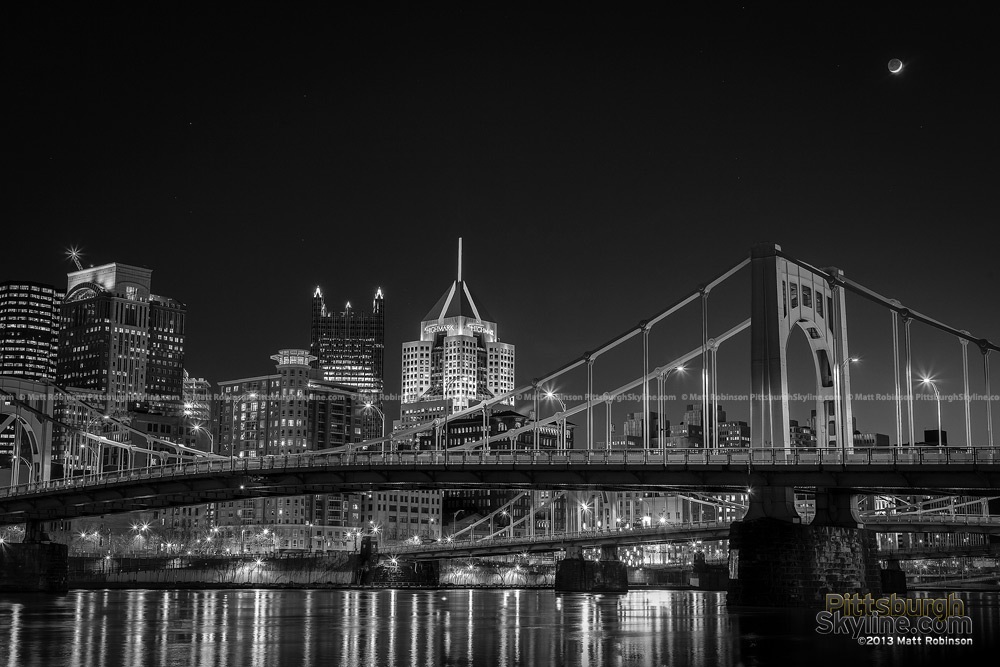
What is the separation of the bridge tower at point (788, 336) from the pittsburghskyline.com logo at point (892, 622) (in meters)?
10.8

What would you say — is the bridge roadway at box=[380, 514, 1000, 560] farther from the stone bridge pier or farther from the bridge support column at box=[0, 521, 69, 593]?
the bridge support column at box=[0, 521, 69, 593]

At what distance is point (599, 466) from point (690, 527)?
170 feet

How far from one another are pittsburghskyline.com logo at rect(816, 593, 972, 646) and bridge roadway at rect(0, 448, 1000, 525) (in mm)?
6853

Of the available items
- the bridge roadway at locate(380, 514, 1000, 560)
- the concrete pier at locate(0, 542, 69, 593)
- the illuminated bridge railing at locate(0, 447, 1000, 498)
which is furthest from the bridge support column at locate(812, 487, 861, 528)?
the concrete pier at locate(0, 542, 69, 593)

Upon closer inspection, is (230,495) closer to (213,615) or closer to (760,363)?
(213,615)

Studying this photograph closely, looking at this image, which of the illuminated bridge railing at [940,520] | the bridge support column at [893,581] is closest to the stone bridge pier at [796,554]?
the illuminated bridge railing at [940,520]

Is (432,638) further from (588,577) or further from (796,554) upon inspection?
(588,577)

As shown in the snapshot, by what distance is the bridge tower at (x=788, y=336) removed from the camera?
78188 millimetres

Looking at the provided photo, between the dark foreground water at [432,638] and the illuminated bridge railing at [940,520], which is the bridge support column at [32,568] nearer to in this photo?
the dark foreground water at [432,638]

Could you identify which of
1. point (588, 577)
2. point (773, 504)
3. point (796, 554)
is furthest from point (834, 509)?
point (588, 577)

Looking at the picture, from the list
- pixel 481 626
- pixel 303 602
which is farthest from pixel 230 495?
pixel 481 626

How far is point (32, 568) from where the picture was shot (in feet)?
341

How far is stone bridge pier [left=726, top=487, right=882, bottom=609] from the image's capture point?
74.2 m

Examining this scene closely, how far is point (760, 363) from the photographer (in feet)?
261
